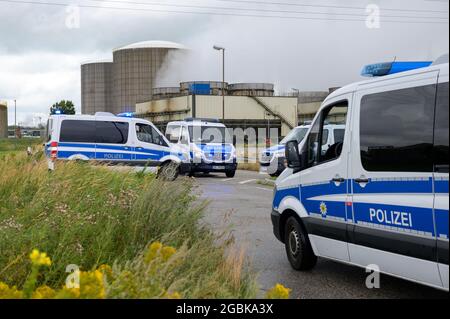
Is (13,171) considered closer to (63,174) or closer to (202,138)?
(63,174)

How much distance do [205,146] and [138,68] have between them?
87.5 metres

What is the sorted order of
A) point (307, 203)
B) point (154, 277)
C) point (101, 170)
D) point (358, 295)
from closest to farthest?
point (154, 277), point (358, 295), point (307, 203), point (101, 170)

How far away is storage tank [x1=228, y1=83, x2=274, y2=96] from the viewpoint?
9025 centimetres

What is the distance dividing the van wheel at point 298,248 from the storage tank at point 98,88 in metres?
114

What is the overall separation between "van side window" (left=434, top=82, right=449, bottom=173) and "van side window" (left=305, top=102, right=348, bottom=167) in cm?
146

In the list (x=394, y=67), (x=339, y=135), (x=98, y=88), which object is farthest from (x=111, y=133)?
(x=98, y=88)

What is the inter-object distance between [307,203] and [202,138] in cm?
1565

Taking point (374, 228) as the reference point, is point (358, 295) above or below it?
below

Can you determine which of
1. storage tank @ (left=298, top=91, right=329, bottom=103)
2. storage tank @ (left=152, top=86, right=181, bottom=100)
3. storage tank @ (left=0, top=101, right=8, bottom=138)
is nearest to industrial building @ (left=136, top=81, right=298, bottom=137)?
storage tank @ (left=152, top=86, right=181, bottom=100)

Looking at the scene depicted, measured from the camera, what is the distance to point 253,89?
Result: 90812 millimetres

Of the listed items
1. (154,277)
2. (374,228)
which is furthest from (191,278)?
(374,228)

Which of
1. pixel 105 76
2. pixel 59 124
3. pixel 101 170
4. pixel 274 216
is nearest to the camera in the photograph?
pixel 274 216

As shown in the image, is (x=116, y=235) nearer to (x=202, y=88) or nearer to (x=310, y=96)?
(x=202, y=88)

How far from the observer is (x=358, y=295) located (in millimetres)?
5328
